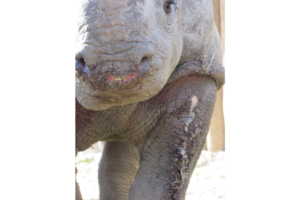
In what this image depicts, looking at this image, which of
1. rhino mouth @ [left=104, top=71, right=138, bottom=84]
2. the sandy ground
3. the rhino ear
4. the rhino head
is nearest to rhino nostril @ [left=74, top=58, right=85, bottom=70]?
the rhino head

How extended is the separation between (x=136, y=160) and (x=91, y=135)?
0.95m

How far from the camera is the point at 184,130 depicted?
2.65 m

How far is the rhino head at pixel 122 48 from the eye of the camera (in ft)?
5.99

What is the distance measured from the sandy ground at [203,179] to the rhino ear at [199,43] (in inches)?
66.9

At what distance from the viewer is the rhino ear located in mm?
2502

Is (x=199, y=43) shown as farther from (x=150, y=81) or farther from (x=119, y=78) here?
(x=119, y=78)

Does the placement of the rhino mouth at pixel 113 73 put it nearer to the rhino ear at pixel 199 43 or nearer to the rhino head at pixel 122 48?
the rhino head at pixel 122 48

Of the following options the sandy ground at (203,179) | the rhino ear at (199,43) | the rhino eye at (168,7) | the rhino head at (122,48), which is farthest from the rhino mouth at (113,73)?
the sandy ground at (203,179)

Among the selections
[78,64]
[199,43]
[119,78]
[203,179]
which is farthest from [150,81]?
[203,179]

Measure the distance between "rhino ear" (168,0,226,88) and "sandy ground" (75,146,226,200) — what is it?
5.57ft
